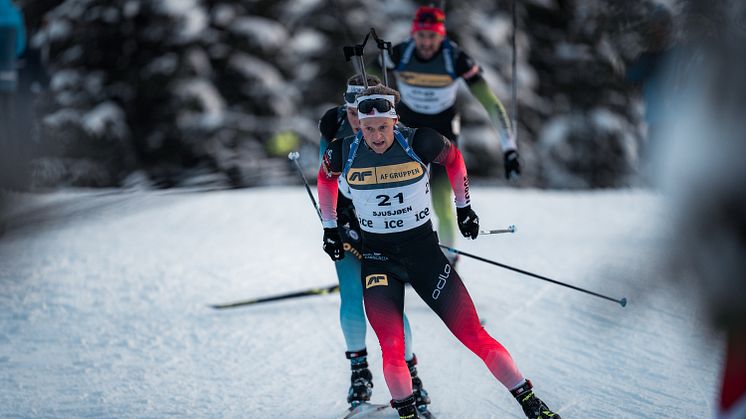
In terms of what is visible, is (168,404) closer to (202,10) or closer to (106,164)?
(106,164)

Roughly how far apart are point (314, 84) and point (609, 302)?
16.5 meters

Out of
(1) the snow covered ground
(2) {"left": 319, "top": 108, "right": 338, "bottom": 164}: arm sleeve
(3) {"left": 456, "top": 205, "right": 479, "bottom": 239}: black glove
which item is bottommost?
(1) the snow covered ground

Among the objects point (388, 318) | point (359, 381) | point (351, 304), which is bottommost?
point (359, 381)

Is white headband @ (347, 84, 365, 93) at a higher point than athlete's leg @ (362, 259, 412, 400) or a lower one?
higher

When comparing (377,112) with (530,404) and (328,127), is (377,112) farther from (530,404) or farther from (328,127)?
(530,404)

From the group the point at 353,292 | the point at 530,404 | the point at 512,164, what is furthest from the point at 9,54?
the point at 530,404

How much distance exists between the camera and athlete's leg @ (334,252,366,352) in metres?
4.43

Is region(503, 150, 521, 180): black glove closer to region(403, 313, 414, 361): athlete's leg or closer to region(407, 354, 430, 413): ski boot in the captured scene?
region(403, 313, 414, 361): athlete's leg

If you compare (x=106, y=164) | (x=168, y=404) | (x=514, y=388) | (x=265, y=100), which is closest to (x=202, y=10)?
(x=265, y=100)

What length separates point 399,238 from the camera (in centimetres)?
403

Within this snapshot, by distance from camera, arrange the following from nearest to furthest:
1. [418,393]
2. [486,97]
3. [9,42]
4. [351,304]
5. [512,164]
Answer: [418,393] < [351,304] < [512,164] < [486,97] < [9,42]

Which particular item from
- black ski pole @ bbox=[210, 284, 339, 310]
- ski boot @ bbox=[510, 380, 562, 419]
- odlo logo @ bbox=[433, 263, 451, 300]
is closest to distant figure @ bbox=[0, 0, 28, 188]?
black ski pole @ bbox=[210, 284, 339, 310]

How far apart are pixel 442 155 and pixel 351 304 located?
3.55ft

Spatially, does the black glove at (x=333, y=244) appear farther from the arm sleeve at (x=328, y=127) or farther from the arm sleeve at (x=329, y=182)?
the arm sleeve at (x=328, y=127)
